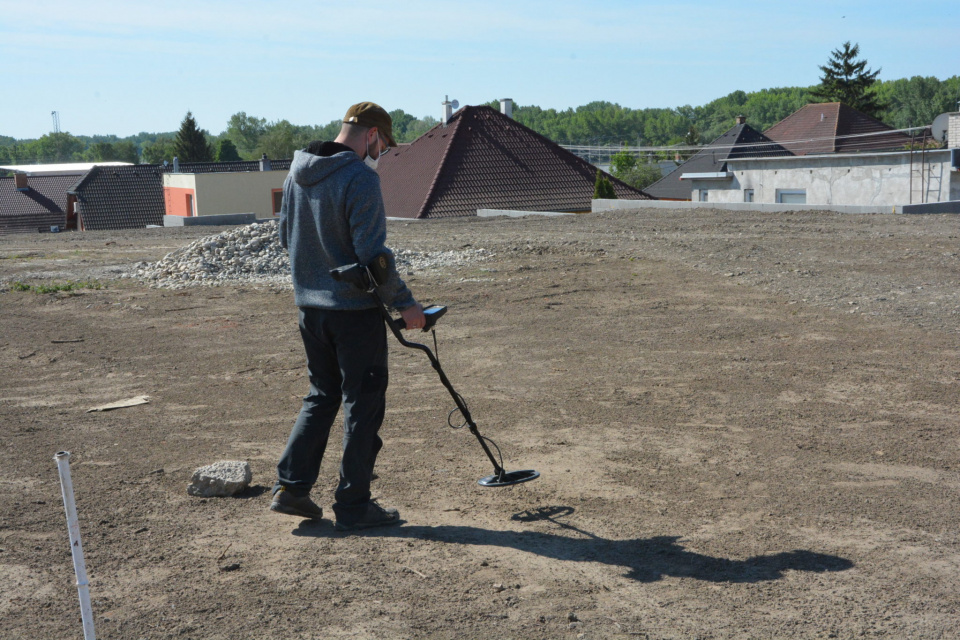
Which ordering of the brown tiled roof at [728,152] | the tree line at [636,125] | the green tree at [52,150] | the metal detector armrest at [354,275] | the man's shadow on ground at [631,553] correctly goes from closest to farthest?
the man's shadow on ground at [631,553], the metal detector armrest at [354,275], the brown tiled roof at [728,152], the tree line at [636,125], the green tree at [52,150]

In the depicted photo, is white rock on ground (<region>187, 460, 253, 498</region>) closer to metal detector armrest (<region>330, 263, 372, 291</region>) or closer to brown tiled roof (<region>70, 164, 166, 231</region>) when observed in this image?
metal detector armrest (<region>330, 263, 372, 291</region>)

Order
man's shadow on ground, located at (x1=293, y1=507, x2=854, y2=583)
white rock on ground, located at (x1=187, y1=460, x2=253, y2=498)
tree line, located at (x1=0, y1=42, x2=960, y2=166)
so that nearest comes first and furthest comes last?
man's shadow on ground, located at (x1=293, y1=507, x2=854, y2=583) → white rock on ground, located at (x1=187, y1=460, x2=253, y2=498) → tree line, located at (x1=0, y1=42, x2=960, y2=166)

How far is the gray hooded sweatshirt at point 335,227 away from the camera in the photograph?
3908mm

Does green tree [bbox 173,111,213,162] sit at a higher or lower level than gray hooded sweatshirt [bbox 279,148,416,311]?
higher

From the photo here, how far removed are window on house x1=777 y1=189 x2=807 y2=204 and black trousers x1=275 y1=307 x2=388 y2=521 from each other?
30.7 metres

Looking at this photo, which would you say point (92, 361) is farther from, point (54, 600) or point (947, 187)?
point (947, 187)

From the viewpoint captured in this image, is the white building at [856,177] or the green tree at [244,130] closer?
the white building at [856,177]

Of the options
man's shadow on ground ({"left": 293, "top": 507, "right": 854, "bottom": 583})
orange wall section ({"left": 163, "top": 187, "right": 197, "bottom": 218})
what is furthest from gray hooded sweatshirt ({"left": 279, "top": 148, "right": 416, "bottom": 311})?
orange wall section ({"left": 163, "top": 187, "right": 197, "bottom": 218})

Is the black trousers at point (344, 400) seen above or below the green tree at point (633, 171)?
below

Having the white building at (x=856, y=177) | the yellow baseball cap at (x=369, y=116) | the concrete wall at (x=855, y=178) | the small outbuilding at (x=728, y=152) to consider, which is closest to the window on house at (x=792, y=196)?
the white building at (x=856, y=177)

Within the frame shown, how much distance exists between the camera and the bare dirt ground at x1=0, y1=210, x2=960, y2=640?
3369mm

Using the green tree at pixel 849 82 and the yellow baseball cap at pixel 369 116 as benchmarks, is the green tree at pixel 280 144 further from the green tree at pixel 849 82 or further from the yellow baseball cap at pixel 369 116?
the yellow baseball cap at pixel 369 116

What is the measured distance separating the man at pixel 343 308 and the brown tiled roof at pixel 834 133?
47.8 meters

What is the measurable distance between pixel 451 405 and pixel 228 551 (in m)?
2.74
